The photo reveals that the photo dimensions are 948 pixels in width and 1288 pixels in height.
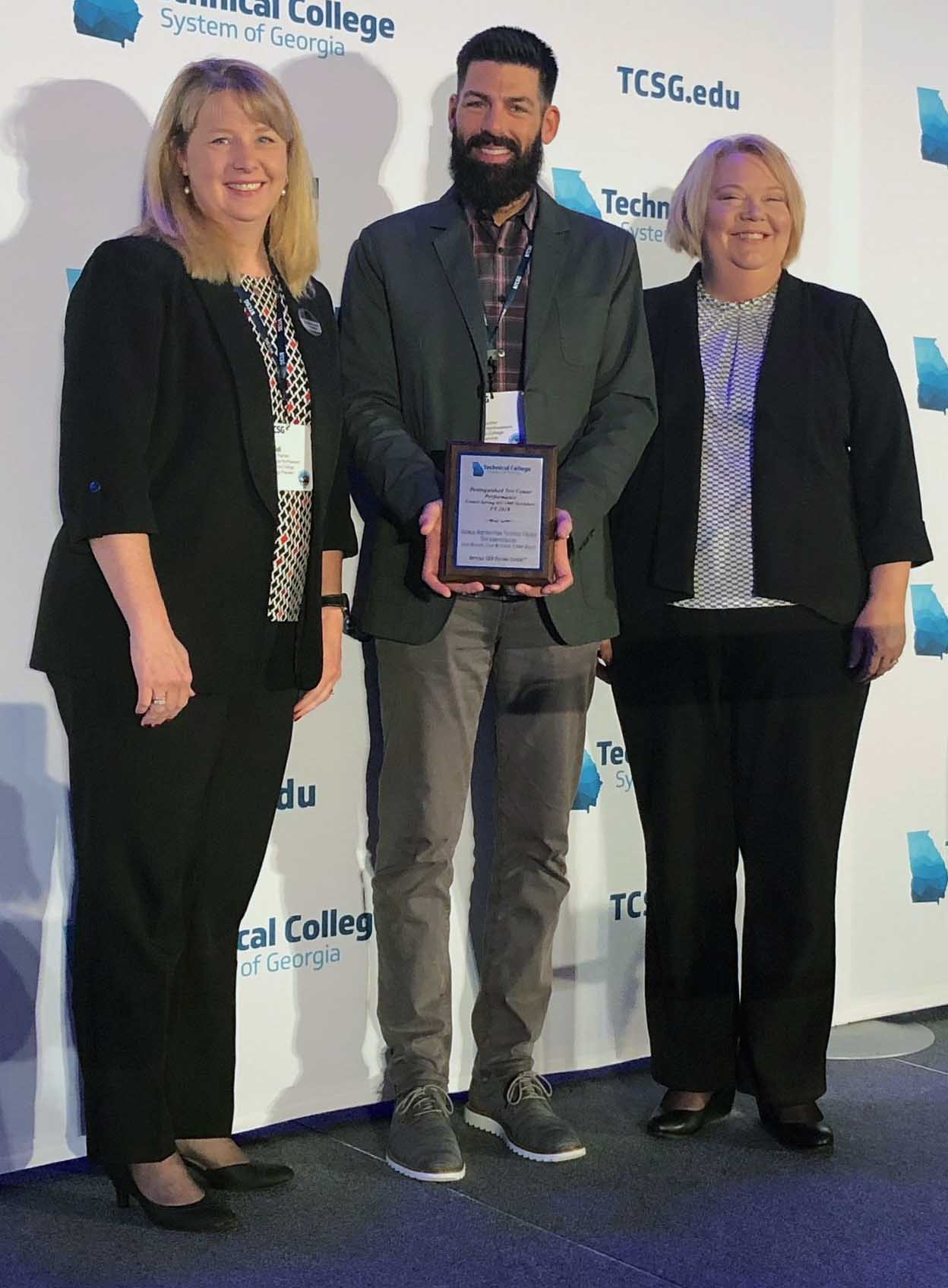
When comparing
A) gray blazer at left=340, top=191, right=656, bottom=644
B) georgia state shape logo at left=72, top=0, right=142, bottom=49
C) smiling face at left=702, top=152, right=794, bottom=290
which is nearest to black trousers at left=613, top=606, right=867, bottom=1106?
gray blazer at left=340, top=191, right=656, bottom=644

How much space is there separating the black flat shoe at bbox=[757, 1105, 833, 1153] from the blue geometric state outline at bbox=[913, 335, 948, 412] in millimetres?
1707

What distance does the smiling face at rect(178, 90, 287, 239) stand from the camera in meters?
2.38

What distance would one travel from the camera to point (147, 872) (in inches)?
92.7

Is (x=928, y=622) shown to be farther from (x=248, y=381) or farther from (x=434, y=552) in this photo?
(x=248, y=381)

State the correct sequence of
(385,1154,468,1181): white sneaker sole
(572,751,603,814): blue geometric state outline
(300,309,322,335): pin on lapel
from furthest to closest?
1. (572,751,603,814): blue geometric state outline
2. (385,1154,468,1181): white sneaker sole
3. (300,309,322,335): pin on lapel

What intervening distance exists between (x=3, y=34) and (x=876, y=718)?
2.38 metres

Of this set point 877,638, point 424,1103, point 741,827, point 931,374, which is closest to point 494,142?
point 877,638

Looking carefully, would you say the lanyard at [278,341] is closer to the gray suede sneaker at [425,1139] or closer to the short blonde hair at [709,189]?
the short blonde hair at [709,189]

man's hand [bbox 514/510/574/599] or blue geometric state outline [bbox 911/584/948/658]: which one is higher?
man's hand [bbox 514/510/574/599]

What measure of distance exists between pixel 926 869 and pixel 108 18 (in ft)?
8.56

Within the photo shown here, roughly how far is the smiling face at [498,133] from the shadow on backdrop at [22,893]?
1.20 metres

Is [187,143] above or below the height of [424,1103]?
above

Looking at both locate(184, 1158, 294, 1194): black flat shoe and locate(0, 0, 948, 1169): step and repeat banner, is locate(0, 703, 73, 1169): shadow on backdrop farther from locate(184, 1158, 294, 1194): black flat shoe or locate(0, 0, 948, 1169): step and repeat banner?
locate(184, 1158, 294, 1194): black flat shoe

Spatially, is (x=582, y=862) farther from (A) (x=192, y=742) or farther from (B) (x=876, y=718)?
(A) (x=192, y=742)
